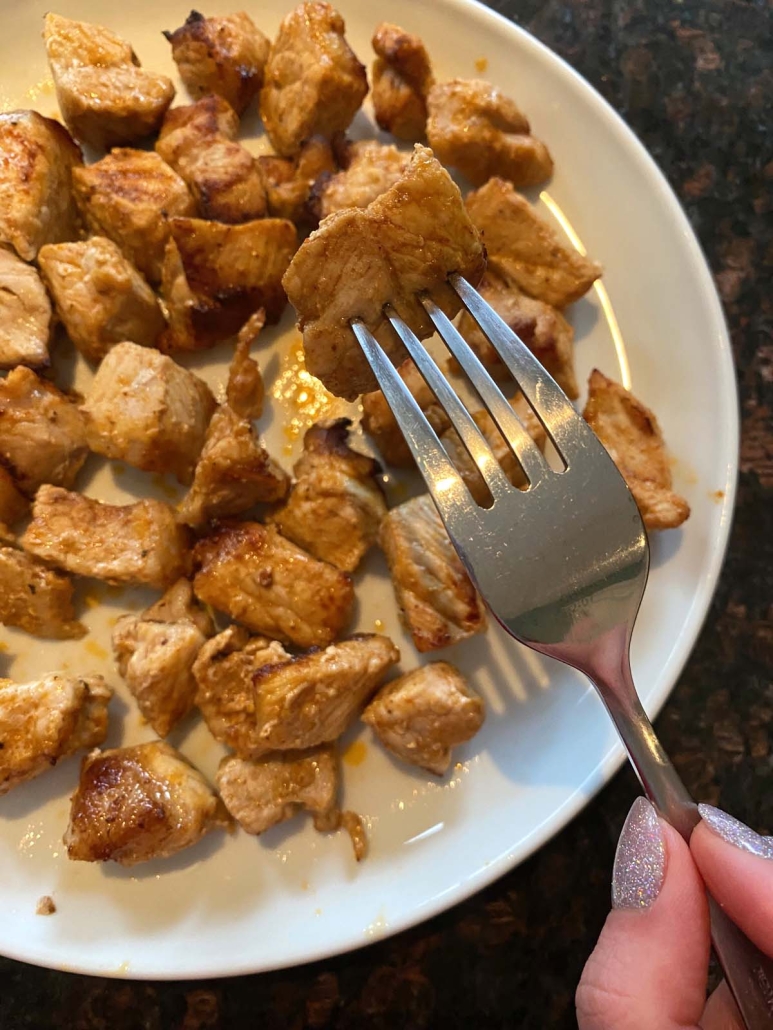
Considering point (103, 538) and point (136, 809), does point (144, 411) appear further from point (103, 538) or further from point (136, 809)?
point (136, 809)

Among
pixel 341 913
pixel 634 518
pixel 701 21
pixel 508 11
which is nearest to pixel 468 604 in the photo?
pixel 634 518

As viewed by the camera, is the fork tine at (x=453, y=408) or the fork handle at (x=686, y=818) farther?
the fork tine at (x=453, y=408)

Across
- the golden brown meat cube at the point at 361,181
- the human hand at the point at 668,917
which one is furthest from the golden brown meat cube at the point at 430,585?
the golden brown meat cube at the point at 361,181

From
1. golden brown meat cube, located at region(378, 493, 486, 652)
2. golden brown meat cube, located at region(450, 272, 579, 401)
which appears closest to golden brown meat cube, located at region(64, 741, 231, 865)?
golden brown meat cube, located at region(378, 493, 486, 652)

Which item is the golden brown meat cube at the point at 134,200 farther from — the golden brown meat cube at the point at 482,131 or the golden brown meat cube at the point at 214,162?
the golden brown meat cube at the point at 482,131

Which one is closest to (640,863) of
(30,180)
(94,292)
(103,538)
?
(103,538)

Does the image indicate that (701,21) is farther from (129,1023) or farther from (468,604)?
(129,1023)
